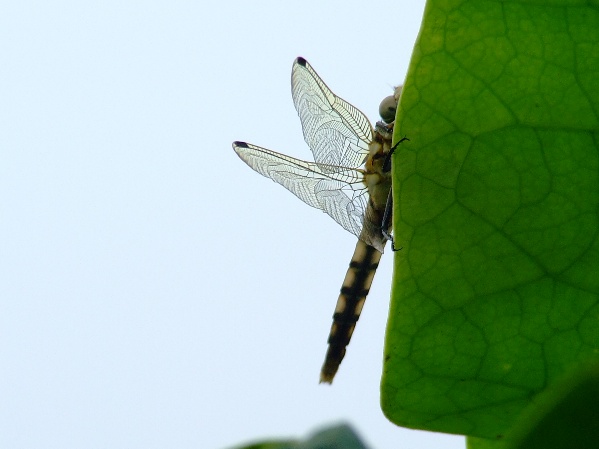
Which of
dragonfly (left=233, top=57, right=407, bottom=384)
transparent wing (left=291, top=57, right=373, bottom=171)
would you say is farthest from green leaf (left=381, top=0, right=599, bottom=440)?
transparent wing (left=291, top=57, right=373, bottom=171)

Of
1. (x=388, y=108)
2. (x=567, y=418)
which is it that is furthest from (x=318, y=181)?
(x=567, y=418)

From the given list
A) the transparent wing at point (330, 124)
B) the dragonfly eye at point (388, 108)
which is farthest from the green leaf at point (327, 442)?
the dragonfly eye at point (388, 108)

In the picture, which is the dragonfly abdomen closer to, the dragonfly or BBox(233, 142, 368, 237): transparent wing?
the dragonfly

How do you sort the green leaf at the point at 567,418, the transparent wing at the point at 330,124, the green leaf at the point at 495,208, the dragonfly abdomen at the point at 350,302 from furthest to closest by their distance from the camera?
the transparent wing at the point at 330,124
the dragonfly abdomen at the point at 350,302
the green leaf at the point at 495,208
the green leaf at the point at 567,418

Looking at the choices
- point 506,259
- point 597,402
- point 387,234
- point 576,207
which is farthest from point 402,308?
point 387,234

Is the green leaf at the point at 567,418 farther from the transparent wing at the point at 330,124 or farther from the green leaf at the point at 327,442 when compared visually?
the transparent wing at the point at 330,124
